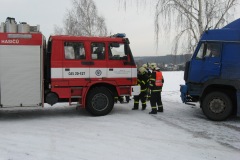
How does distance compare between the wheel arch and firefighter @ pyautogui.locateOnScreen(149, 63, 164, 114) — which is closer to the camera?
the wheel arch

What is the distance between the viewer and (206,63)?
948 cm

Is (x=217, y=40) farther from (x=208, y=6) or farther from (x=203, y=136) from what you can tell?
(x=208, y=6)

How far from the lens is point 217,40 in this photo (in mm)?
9375

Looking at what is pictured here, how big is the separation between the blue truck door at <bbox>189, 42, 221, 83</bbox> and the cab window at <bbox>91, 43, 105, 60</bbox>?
2.81 metres

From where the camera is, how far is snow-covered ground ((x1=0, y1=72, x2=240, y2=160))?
237 inches

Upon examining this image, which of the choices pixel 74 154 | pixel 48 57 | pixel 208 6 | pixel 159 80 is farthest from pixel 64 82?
pixel 208 6

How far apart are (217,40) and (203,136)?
3.27m

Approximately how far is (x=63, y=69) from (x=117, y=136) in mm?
2987

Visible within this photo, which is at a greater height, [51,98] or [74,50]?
[74,50]

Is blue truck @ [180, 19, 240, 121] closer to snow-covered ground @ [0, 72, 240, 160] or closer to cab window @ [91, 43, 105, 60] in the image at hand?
snow-covered ground @ [0, 72, 240, 160]

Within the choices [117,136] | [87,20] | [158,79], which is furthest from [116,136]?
[87,20]

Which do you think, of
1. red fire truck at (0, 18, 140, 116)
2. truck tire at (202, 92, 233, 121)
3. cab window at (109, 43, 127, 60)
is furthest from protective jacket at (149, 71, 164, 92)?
truck tire at (202, 92, 233, 121)

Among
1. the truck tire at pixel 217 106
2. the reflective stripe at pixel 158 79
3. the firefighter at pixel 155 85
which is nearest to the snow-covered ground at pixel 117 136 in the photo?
the truck tire at pixel 217 106

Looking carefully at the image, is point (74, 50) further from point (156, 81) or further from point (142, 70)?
point (156, 81)
